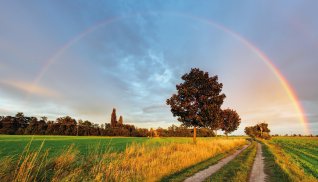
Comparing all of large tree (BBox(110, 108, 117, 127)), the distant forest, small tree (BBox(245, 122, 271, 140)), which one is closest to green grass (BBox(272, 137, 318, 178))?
the distant forest

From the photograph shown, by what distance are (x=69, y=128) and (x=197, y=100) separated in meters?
111

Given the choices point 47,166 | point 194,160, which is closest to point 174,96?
point 194,160

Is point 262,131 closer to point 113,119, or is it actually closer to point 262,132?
point 262,132

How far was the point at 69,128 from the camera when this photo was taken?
129875 mm

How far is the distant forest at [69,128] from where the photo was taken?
376ft

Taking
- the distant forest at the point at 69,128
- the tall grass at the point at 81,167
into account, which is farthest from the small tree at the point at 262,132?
the tall grass at the point at 81,167

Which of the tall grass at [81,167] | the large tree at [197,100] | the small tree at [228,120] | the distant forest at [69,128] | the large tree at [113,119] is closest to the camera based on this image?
the tall grass at [81,167]

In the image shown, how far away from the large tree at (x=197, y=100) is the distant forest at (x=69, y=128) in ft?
238

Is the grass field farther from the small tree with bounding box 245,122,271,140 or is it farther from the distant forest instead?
the small tree with bounding box 245,122,271,140

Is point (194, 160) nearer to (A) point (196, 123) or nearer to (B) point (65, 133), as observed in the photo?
(A) point (196, 123)

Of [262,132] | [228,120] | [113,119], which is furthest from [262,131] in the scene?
[113,119]

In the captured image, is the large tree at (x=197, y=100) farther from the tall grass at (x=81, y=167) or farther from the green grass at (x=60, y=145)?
the tall grass at (x=81, y=167)

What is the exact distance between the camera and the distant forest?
115 metres

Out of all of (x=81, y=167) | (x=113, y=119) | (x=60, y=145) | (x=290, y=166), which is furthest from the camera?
(x=113, y=119)
